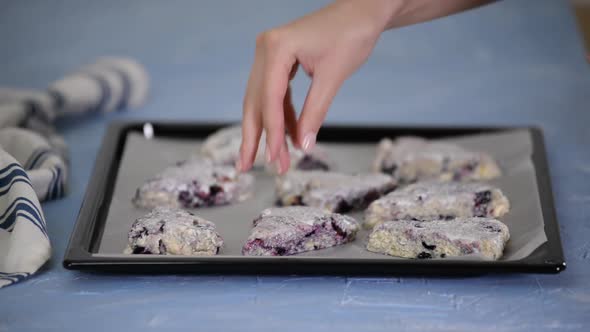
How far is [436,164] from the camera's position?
1.94m

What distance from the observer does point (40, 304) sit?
4.87 feet

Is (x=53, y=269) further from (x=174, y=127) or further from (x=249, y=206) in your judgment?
(x=174, y=127)

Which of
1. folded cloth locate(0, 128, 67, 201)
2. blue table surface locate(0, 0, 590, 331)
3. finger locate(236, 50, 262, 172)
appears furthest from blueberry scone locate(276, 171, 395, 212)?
folded cloth locate(0, 128, 67, 201)

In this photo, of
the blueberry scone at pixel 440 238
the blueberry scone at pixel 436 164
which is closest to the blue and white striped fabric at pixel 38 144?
the blueberry scone at pixel 440 238

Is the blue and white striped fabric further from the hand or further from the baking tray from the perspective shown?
the hand

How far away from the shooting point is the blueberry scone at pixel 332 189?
1795 mm

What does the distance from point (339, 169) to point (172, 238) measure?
0.58m

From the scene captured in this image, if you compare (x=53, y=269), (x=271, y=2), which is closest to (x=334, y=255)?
(x=53, y=269)

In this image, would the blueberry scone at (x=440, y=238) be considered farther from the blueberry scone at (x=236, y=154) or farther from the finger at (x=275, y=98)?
the blueberry scone at (x=236, y=154)

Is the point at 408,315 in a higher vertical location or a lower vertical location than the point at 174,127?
lower

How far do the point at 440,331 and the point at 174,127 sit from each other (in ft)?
3.32

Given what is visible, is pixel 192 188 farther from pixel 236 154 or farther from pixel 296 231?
pixel 296 231

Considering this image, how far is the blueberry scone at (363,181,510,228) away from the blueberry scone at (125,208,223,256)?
327 millimetres

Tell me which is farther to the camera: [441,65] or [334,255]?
[441,65]
